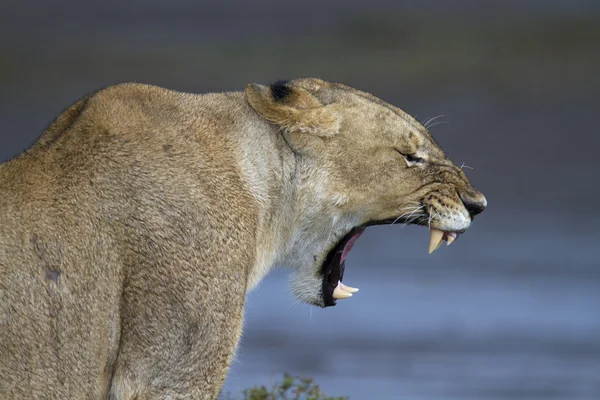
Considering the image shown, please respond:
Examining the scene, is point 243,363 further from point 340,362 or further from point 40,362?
point 40,362

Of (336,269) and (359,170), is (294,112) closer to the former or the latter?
(359,170)

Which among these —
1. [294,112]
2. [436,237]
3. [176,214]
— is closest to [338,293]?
[436,237]

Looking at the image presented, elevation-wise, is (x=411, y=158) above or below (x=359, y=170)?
above

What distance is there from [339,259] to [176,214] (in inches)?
40.0

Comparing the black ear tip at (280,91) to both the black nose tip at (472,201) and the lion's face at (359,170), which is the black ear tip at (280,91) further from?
the black nose tip at (472,201)

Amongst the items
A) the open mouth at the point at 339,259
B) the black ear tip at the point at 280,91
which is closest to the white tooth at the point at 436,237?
the open mouth at the point at 339,259

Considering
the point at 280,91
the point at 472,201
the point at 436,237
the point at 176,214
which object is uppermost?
the point at 280,91

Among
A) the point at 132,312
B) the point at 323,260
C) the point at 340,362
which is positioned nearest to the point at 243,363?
the point at 340,362

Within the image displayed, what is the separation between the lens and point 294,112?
217 inches

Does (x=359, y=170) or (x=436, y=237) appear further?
(x=436, y=237)

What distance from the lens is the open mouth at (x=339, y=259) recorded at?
19.0ft

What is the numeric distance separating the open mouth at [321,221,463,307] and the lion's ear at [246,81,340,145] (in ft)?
1.57

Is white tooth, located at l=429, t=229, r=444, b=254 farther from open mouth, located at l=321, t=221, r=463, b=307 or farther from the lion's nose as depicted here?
the lion's nose

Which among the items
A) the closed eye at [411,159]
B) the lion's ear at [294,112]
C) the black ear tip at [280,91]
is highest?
the black ear tip at [280,91]
